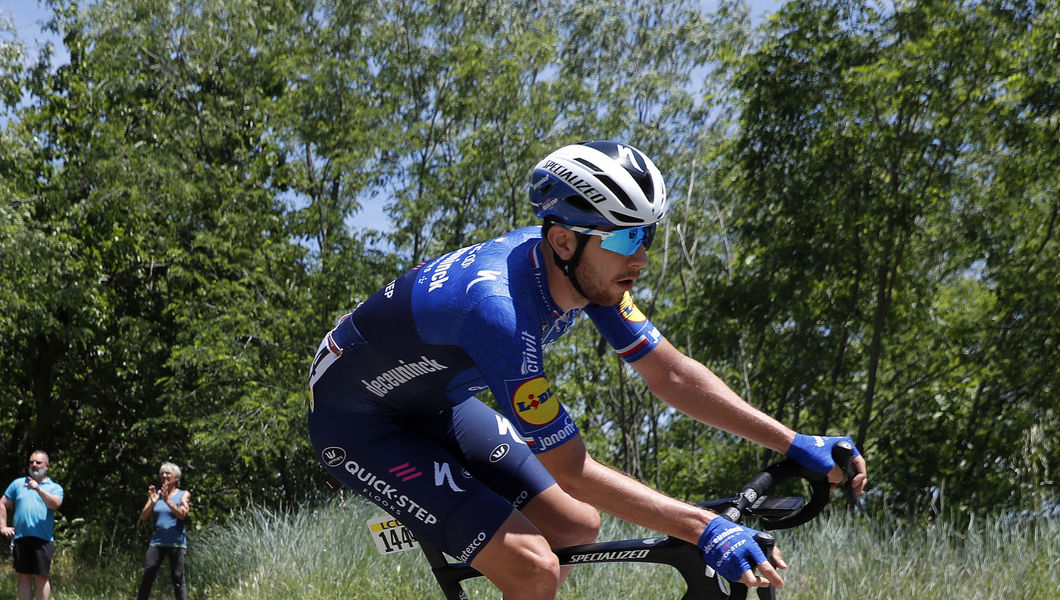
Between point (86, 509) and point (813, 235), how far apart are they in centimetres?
1446

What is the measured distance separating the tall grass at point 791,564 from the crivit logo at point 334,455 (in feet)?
12.1

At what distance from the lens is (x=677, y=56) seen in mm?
24719

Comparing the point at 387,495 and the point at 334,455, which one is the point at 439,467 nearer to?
the point at 387,495

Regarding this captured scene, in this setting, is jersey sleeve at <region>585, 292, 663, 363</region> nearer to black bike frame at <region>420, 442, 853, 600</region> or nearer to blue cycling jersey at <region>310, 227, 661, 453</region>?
blue cycling jersey at <region>310, 227, 661, 453</region>

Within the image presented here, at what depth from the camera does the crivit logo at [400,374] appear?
264 centimetres

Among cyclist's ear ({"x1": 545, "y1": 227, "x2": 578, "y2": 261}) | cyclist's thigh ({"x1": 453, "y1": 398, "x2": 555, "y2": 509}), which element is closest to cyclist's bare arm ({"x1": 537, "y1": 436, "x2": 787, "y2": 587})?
cyclist's thigh ({"x1": 453, "y1": 398, "x2": 555, "y2": 509})

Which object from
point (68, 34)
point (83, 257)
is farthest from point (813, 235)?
point (68, 34)

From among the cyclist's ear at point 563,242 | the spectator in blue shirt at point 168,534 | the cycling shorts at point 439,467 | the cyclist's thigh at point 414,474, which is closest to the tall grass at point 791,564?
the spectator in blue shirt at point 168,534

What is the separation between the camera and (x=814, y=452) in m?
2.56

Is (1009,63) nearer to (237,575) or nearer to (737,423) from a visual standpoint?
(737,423)

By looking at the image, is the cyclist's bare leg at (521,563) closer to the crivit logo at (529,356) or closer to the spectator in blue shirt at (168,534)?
the crivit logo at (529,356)

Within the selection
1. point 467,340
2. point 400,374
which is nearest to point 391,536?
point 400,374

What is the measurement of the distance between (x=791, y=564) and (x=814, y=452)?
12.3 ft

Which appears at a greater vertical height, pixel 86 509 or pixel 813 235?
pixel 813 235
